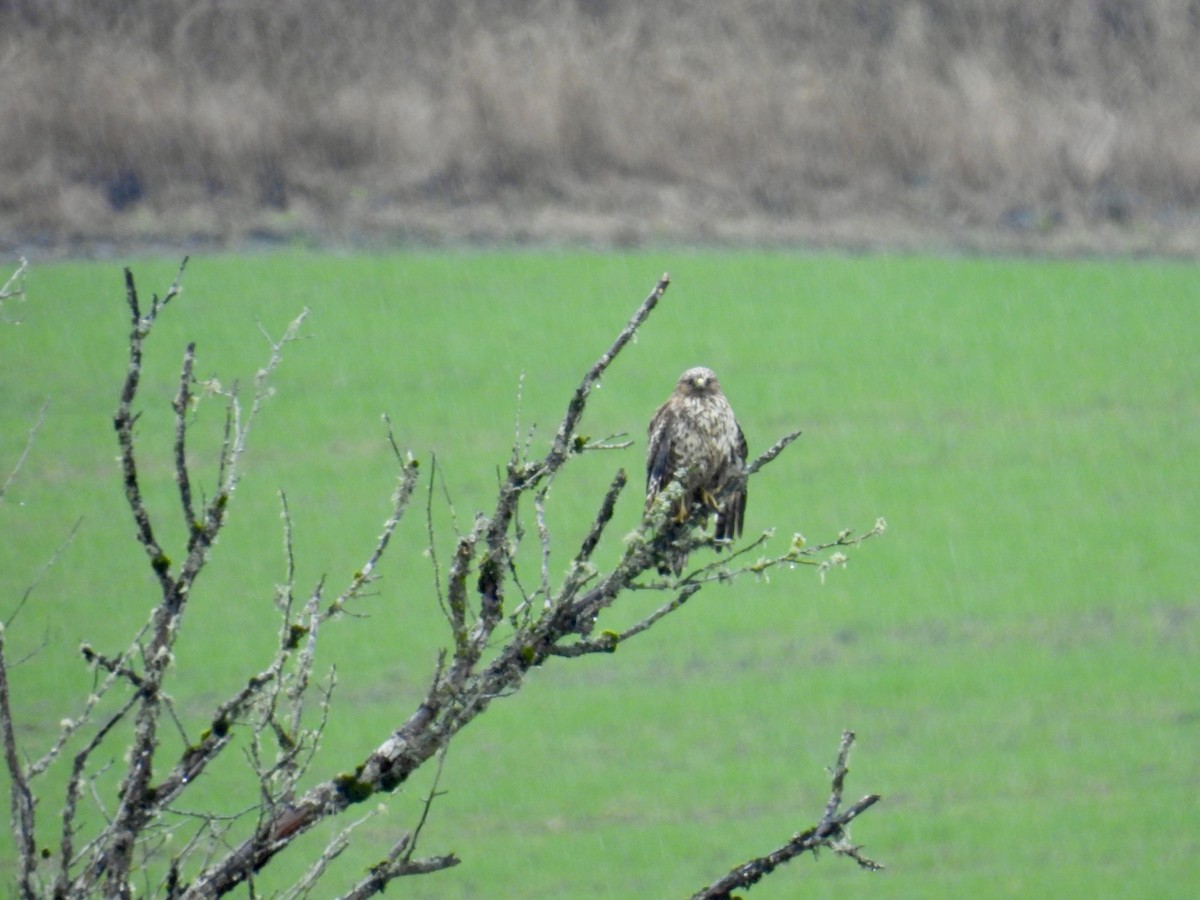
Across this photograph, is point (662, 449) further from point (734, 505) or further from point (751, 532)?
point (751, 532)

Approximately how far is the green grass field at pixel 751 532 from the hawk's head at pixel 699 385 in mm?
4659

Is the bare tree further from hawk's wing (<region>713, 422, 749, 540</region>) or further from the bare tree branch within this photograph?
hawk's wing (<region>713, 422, 749, 540</region>)

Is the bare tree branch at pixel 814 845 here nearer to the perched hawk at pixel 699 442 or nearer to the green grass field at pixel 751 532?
the perched hawk at pixel 699 442

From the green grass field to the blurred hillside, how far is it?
4.76ft

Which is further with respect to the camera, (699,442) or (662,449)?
(662,449)

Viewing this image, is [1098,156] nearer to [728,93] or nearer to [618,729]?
[728,93]

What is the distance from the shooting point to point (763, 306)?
78.1 ft

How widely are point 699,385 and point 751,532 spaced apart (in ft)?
34.0

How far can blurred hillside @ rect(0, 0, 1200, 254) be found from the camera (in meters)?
25.5

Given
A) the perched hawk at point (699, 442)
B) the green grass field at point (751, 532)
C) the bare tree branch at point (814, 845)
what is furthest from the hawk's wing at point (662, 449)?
the green grass field at point (751, 532)

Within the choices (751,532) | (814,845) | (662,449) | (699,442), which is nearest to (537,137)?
(751,532)

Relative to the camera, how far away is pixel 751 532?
18.0 m

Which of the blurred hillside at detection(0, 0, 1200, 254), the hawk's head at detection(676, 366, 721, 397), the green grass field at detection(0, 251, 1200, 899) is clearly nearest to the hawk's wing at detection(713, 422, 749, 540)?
the hawk's head at detection(676, 366, 721, 397)

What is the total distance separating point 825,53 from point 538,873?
21739mm
